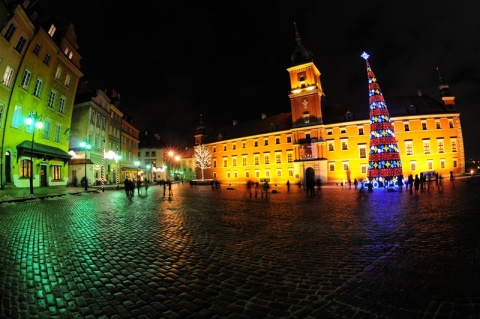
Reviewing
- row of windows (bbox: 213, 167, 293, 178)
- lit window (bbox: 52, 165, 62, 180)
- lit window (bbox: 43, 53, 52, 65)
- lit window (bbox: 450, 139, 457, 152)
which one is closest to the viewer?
lit window (bbox: 43, 53, 52, 65)

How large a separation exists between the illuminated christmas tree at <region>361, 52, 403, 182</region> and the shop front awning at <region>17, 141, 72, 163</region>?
34.3m

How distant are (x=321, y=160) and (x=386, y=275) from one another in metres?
46.4

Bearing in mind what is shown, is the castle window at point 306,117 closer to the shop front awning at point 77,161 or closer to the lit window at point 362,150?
the lit window at point 362,150

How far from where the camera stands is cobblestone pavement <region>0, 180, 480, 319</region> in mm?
3119

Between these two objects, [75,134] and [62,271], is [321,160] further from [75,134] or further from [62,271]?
[62,271]

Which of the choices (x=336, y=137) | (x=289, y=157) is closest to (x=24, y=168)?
(x=289, y=157)

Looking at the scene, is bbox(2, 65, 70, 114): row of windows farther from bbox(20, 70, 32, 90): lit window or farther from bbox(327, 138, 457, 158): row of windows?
bbox(327, 138, 457, 158): row of windows

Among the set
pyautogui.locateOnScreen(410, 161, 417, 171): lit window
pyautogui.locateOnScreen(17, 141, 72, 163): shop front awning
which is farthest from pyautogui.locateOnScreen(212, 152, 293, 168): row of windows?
pyautogui.locateOnScreen(17, 141, 72, 163): shop front awning

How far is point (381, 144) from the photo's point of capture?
27.9 m

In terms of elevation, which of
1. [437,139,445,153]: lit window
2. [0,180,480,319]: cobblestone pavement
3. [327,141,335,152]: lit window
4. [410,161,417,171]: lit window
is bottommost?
[0,180,480,319]: cobblestone pavement

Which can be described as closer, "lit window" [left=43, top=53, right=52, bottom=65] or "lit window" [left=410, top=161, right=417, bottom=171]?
"lit window" [left=43, top=53, right=52, bottom=65]

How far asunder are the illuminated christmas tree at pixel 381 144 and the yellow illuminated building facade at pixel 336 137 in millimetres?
15424

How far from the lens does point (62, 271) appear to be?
443cm

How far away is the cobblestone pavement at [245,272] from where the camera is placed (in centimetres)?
312
